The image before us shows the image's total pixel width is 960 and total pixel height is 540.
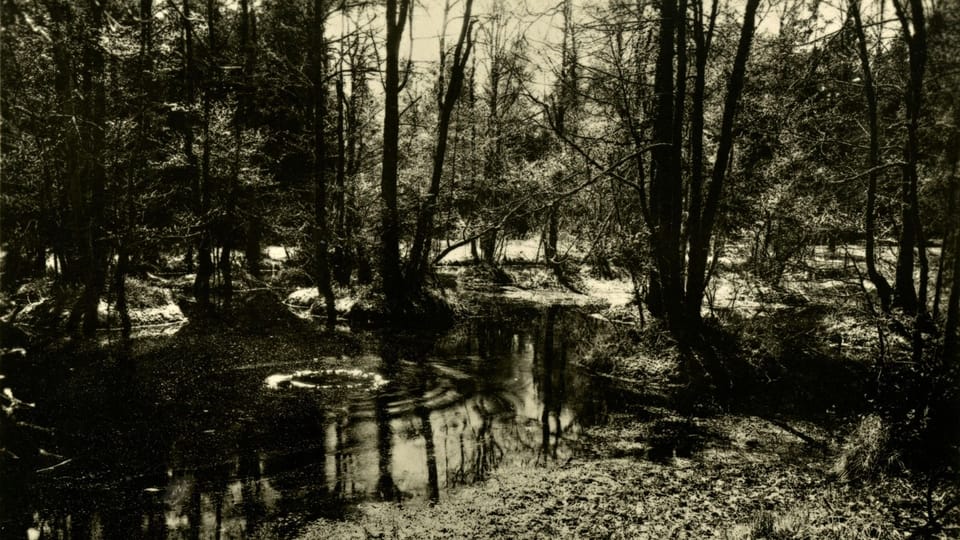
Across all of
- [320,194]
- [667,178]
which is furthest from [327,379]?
[320,194]

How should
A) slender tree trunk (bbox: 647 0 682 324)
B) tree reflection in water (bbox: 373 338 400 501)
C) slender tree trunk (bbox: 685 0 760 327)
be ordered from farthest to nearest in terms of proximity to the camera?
1. slender tree trunk (bbox: 647 0 682 324)
2. slender tree trunk (bbox: 685 0 760 327)
3. tree reflection in water (bbox: 373 338 400 501)

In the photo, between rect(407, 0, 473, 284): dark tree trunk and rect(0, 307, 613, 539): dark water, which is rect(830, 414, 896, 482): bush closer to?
rect(0, 307, 613, 539): dark water

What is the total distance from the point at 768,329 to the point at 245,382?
1211 cm

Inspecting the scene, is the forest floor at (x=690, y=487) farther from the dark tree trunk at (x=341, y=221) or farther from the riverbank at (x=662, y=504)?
the dark tree trunk at (x=341, y=221)

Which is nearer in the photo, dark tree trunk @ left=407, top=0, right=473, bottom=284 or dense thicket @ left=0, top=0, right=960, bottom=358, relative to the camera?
dense thicket @ left=0, top=0, right=960, bottom=358

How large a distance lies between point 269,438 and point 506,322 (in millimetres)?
11621

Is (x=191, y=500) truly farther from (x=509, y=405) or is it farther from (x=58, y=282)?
(x=58, y=282)

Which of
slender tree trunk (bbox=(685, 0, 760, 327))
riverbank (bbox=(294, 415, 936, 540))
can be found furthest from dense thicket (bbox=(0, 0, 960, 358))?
riverbank (bbox=(294, 415, 936, 540))

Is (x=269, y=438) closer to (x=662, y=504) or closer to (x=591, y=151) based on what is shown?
(x=662, y=504)

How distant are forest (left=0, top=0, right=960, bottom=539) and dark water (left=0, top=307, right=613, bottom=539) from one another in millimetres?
62

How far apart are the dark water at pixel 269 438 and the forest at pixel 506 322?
6 cm

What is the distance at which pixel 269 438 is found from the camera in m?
9.29

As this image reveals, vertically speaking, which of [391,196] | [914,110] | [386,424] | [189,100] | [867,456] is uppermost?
[189,100]

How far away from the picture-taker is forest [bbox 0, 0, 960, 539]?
7098 mm
